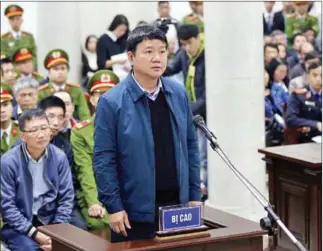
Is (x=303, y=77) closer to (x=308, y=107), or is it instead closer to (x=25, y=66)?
(x=308, y=107)

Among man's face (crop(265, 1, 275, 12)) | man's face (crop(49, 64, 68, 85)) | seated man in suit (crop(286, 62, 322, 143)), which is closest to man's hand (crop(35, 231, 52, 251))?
man's face (crop(49, 64, 68, 85))

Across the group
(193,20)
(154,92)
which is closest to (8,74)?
(193,20)

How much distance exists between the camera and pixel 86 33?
27.0ft

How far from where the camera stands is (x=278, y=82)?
8203 mm

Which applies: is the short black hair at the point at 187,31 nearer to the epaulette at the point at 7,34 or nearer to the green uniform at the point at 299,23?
the epaulette at the point at 7,34

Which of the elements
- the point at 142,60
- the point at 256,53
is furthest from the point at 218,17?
the point at 142,60

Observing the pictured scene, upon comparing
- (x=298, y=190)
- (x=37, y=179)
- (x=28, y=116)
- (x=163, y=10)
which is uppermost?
(x=163, y=10)

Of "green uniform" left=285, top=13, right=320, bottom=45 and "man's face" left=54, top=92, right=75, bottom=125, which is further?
"green uniform" left=285, top=13, right=320, bottom=45

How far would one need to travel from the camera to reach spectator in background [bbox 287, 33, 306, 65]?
8906mm

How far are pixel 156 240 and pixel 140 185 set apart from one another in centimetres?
23

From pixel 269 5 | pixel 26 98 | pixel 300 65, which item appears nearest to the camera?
pixel 26 98

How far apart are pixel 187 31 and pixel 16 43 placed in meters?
1.74

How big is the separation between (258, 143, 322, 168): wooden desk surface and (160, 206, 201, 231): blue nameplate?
160 cm

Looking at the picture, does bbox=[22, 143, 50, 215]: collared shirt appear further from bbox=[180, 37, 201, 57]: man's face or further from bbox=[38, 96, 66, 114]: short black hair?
bbox=[180, 37, 201, 57]: man's face
